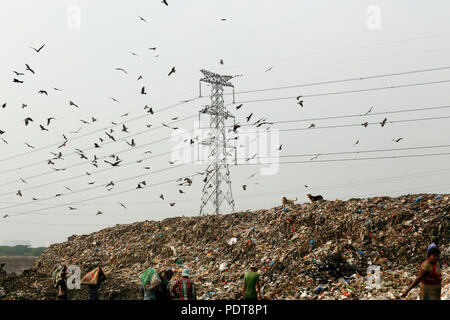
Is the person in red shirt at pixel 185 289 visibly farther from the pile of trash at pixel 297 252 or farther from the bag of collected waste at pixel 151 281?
the pile of trash at pixel 297 252

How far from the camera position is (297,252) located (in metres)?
15.9

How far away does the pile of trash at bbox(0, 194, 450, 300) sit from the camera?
13.8m

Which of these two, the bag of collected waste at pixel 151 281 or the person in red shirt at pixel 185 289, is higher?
the bag of collected waste at pixel 151 281

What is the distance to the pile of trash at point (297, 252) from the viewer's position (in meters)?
13.8

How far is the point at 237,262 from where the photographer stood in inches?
685

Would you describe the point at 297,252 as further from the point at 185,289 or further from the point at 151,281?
the point at 151,281

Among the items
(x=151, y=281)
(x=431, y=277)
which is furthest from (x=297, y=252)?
(x=431, y=277)

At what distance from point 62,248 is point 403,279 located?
21848 mm

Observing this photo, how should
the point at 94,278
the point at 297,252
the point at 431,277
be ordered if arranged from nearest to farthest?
the point at 431,277, the point at 94,278, the point at 297,252

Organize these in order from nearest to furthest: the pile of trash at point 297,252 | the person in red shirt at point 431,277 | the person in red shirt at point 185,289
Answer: the person in red shirt at point 431,277 → the person in red shirt at point 185,289 → the pile of trash at point 297,252

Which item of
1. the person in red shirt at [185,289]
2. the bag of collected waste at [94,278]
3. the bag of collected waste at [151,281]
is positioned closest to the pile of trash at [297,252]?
the bag of collected waste at [94,278]
